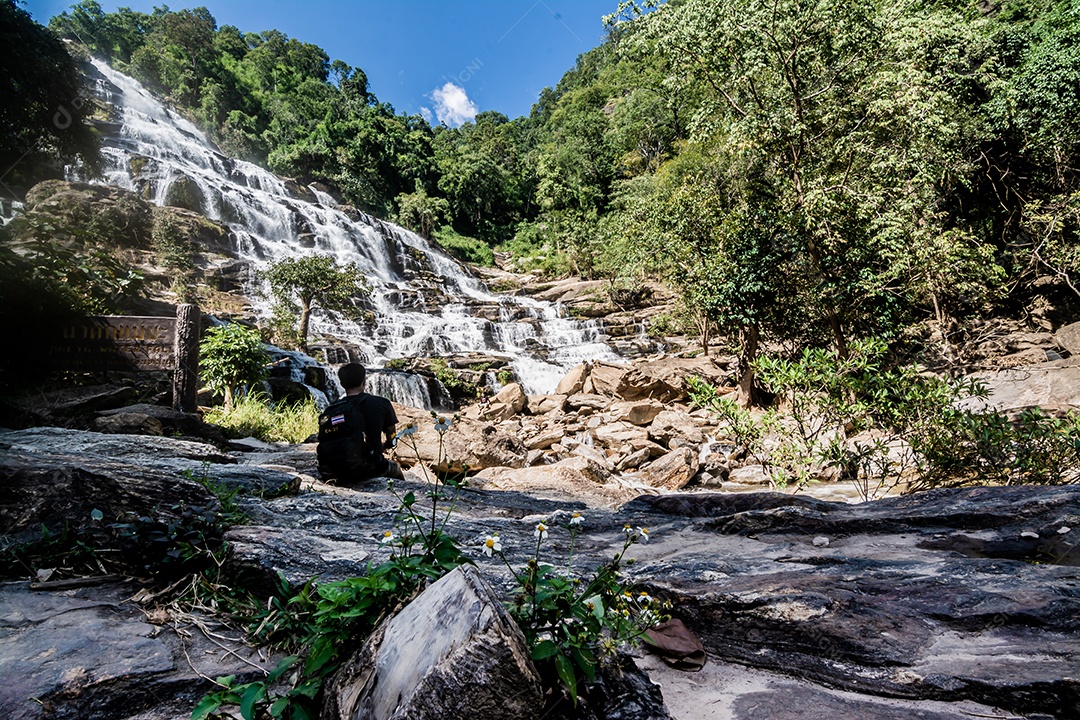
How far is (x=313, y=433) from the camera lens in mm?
8711

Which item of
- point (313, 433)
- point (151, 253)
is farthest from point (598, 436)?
point (151, 253)

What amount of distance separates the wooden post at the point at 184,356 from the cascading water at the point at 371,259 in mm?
7728

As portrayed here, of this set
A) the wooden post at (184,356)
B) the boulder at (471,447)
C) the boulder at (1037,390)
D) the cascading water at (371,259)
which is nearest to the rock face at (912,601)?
the boulder at (471,447)

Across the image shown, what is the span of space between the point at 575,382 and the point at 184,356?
937 centimetres

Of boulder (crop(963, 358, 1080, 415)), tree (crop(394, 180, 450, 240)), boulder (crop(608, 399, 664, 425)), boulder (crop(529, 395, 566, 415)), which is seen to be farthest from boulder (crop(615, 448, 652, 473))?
tree (crop(394, 180, 450, 240))

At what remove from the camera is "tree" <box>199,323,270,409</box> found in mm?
8734

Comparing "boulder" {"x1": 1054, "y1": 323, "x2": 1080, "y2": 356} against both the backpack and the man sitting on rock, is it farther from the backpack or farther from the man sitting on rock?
the backpack

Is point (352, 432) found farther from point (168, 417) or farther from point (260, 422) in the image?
point (260, 422)

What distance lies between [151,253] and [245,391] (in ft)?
49.6

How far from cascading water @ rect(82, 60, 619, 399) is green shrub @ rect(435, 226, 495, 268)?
9052mm

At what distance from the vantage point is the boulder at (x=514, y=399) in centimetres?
1339

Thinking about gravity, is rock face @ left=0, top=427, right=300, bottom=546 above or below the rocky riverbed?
above

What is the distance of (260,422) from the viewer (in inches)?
333

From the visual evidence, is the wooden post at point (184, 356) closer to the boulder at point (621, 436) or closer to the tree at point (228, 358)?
the tree at point (228, 358)
